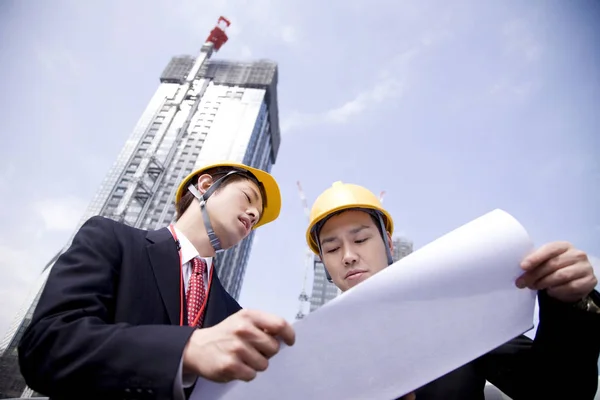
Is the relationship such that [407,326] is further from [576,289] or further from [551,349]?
[551,349]

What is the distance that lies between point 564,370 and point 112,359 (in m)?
2.02

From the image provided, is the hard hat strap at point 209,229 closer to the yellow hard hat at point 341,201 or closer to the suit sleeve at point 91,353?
the yellow hard hat at point 341,201

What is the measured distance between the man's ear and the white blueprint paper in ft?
6.17

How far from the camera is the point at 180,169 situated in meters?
61.2

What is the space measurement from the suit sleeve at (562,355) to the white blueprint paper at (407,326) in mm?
395

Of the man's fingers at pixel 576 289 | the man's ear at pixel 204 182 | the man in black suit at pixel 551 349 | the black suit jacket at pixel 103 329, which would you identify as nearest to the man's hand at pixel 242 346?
the black suit jacket at pixel 103 329

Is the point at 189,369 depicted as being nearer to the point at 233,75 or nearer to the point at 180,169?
the point at 180,169

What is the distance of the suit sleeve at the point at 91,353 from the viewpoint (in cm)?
98

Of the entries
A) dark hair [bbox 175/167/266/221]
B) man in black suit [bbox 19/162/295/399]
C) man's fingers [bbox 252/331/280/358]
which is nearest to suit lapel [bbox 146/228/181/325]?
man in black suit [bbox 19/162/295/399]

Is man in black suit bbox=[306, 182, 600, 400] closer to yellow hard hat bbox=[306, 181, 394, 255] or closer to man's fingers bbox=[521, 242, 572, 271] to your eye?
man's fingers bbox=[521, 242, 572, 271]

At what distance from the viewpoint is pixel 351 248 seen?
2.40 metres

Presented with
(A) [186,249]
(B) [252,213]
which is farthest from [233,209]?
(A) [186,249]

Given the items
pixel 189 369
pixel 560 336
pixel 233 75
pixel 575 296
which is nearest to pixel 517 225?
pixel 575 296

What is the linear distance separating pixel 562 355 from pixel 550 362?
0.07m
